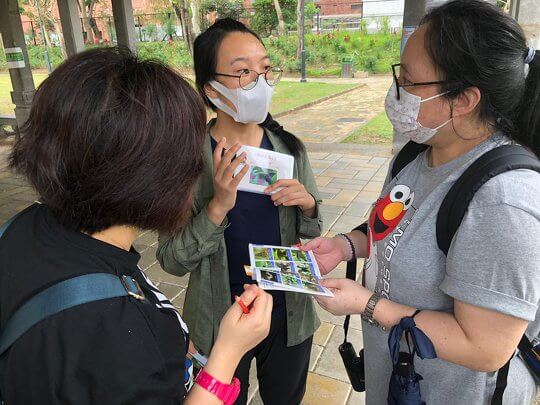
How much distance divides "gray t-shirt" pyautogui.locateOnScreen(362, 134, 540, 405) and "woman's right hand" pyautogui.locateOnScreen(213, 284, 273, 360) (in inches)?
15.6

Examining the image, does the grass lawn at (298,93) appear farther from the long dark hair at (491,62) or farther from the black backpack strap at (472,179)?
the black backpack strap at (472,179)

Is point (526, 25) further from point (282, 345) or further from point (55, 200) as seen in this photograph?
point (55, 200)

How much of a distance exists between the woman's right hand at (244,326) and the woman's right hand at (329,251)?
0.51m

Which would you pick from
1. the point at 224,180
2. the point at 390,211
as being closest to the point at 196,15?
the point at 224,180

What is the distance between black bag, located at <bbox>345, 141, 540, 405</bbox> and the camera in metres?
1.02

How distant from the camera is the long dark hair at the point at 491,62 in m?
1.07

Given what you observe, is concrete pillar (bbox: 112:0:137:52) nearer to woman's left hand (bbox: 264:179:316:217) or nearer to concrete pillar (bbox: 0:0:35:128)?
concrete pillar (bbox: 0:0:35:128)

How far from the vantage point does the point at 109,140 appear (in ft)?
2.81

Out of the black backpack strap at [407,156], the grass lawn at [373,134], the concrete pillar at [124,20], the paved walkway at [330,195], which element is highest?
the concrete pillar at [124,20]

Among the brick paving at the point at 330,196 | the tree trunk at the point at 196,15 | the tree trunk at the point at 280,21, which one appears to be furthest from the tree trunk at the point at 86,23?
the brick paving at the point at 330,196

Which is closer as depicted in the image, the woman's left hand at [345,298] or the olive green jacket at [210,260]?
the woman's left hand at [345,298]

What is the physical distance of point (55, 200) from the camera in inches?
35.6

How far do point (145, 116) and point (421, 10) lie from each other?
189 inches

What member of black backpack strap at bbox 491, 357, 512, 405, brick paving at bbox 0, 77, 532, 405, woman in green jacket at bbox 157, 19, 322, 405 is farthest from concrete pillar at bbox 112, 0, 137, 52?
black backpack strap at bbox 491, 357, 512, 405
